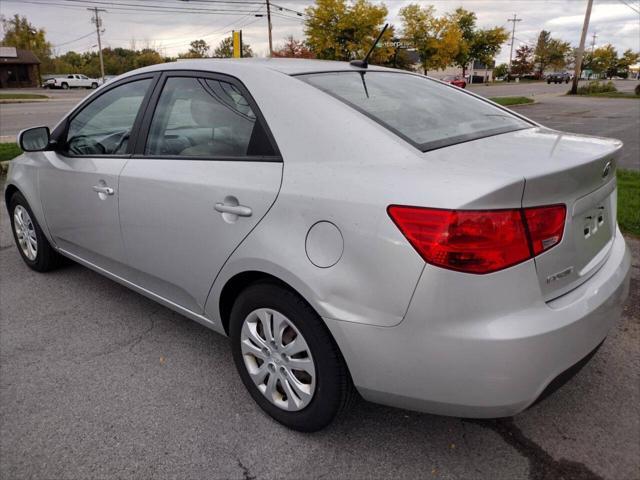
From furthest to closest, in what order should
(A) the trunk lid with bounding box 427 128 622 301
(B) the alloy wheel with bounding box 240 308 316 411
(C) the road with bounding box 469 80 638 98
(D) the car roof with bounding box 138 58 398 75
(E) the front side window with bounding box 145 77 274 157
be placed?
(C) the road with bounding box 469 80 638 98 < (D) the car roof with bounding box 138 58 398 75 < (E) the front side window with bounding box 145 77 274 157 < (B) the alloy wheel with bounding box 240 308 316 411 < (A) the trunk lid with bounding box 427 128 622 301

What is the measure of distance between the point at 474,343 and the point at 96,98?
292 centimetres

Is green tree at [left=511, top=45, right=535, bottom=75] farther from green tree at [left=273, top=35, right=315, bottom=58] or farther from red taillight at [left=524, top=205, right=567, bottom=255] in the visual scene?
red taillight at [left=524, top=205, right=567, bottom=255]

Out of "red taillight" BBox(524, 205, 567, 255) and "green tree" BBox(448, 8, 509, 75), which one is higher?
"green tree" BBox(448, 8, 509, 75)

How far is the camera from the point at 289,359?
7.30 feet

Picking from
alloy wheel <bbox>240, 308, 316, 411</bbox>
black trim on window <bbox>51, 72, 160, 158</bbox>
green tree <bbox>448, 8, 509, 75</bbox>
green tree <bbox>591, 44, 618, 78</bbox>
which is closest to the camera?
alloy wheel <bbox>240, 308, 316, 411</bbox>

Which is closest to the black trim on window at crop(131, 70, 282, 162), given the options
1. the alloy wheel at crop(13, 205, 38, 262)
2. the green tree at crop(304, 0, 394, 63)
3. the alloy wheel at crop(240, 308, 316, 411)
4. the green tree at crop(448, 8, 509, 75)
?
the alloy wheel at crop(240, 308, 316, 411)

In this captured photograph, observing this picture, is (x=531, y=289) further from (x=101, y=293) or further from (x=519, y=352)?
(x=101, y=293)

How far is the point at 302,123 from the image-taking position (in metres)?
2.18

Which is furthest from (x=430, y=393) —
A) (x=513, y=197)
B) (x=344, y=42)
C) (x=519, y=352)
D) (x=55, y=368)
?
(x=344, y=42)

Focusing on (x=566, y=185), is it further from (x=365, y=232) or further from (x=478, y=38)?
(x=478, y=38)

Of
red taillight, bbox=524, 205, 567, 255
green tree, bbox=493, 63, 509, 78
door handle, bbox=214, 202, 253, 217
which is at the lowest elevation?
door handle, bbox=214, 202, 253, 217

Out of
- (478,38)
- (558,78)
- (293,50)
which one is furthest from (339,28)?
(558,78)

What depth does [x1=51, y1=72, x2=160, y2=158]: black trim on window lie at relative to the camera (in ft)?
9.73

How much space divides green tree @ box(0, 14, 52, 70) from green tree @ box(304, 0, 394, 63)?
146ft
